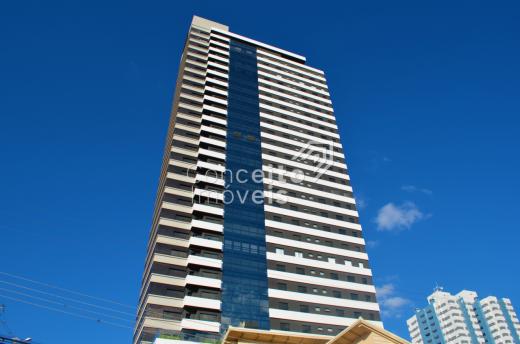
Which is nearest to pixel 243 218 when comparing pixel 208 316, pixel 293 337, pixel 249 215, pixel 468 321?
pixel 249 215

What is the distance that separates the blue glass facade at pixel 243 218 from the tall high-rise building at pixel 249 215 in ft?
0.49

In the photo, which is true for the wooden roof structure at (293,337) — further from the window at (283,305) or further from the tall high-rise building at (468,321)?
the tall high-rise building at (468,321)

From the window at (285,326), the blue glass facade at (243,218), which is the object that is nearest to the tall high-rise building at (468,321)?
the blue glass facade at (243,218)

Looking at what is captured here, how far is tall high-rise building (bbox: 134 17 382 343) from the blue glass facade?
0.15m

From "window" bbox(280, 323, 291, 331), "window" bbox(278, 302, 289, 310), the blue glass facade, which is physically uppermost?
the blue glass facade

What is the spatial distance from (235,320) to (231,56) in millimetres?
51280

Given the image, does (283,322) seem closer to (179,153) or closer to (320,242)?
(320,242)

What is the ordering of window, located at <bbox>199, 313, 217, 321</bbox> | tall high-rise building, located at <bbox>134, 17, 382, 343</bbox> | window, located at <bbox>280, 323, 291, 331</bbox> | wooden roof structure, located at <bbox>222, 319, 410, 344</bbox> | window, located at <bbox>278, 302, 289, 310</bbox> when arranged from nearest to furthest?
wooden roof structure, located at <bbox>222, 319, 410, 344</bbox> < window, located at <bbox>199, 313, 217, 321</bbox> < tall high-rise building, located at <bbox>134, 17, 382, 343</bbox> < window, located at <bbox>280, 323, 291, 331</bbox> < window, located at <bbox>278, 302, 289, 310</bbox>

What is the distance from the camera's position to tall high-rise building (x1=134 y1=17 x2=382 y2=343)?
162ft

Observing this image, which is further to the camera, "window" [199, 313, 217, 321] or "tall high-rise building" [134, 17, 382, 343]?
"tall high-rise building" [134, 17, 382, 343]

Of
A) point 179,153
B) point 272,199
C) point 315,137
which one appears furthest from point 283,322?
point 315,137

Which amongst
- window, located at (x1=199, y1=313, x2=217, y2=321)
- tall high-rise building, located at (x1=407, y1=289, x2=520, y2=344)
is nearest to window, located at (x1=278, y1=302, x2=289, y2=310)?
window, located at (x1=199, y1=313, x2=217, y2=321)

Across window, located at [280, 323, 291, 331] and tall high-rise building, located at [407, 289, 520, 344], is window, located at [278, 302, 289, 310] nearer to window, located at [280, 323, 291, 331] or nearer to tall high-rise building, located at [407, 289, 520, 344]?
window, located at [280, 323, 291, 331]

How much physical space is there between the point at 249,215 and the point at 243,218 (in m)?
1.18
